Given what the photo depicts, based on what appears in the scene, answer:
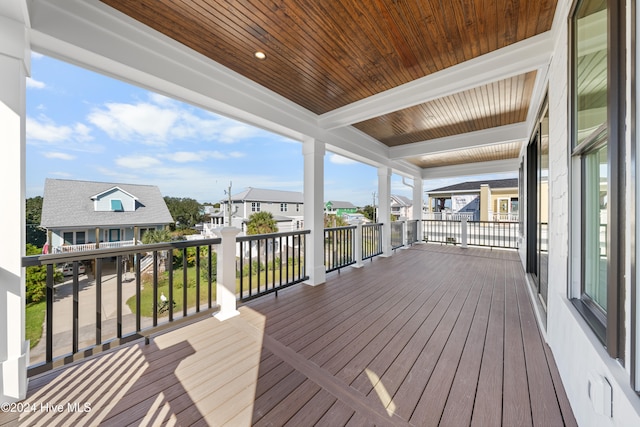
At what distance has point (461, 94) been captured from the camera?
11.3 feet

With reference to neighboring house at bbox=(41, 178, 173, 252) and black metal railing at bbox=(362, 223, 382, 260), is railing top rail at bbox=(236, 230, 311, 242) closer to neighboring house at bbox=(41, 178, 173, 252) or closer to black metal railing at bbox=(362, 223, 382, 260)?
neighboring house at bbox=(41, 178, 173, 252)

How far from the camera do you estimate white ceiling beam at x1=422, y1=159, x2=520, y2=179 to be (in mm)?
7307

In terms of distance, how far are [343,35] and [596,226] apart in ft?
7.75

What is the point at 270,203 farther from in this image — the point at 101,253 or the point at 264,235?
the point at 101,253

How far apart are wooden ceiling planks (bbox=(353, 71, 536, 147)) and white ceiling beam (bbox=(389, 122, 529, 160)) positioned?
151 millimetres

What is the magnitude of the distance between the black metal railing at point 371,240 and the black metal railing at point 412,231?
2.30 meters

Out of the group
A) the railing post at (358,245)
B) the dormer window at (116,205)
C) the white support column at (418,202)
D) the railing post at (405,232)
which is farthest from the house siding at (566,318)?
the white support column at (418,202)

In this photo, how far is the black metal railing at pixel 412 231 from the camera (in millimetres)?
8109

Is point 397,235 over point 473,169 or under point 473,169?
under

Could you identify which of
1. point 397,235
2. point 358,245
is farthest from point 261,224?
point 358,245

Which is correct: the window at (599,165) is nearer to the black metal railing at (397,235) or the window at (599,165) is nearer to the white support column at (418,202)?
the black metal railing at (397,235)

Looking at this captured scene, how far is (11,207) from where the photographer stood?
1500mm

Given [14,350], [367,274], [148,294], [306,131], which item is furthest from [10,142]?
[148,294]

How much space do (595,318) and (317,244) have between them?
3233 mm
